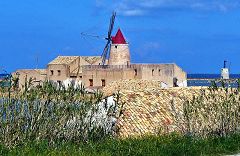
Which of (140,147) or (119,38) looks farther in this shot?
(119,38)

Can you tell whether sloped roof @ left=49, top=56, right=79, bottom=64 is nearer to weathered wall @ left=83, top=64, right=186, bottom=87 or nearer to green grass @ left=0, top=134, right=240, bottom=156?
weathered wall @ left=83, top=64, right=186, bottom=87

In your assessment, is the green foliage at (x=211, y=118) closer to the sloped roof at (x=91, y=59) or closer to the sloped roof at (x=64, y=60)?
the sloped roof at (x=64, y=60)

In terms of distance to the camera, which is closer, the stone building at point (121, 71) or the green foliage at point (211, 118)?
the green foliage at point (211, 118)

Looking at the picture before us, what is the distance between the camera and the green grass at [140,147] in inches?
403

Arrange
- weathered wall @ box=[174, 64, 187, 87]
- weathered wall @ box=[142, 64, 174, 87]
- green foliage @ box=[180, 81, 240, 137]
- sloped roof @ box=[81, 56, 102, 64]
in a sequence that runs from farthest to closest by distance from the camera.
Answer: sloped roof @ box=[81, 56, 102, 64] < weathered wall @ box=[174, 64, 187, 87] < weathered wall @ box=[142, 64, 174, 87] < green foliage @ box=[180, 81, 240, 137]

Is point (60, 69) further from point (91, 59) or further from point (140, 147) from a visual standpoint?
point (140, 147)

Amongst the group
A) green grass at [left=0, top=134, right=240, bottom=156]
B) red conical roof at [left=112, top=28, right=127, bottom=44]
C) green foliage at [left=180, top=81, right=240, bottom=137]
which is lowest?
green grass at [left=0, top=134, right=240, bottom=156]

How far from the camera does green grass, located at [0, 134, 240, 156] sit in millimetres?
10227

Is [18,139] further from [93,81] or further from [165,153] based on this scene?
[93,81]

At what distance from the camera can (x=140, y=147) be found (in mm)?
11172

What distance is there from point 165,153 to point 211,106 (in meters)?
3.84

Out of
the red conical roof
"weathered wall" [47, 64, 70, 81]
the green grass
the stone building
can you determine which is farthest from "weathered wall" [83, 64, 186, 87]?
the green grass

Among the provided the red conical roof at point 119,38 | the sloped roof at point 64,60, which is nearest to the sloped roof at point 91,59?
the sloped roof at point 64,60

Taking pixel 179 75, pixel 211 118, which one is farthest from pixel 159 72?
pixel 211 118
